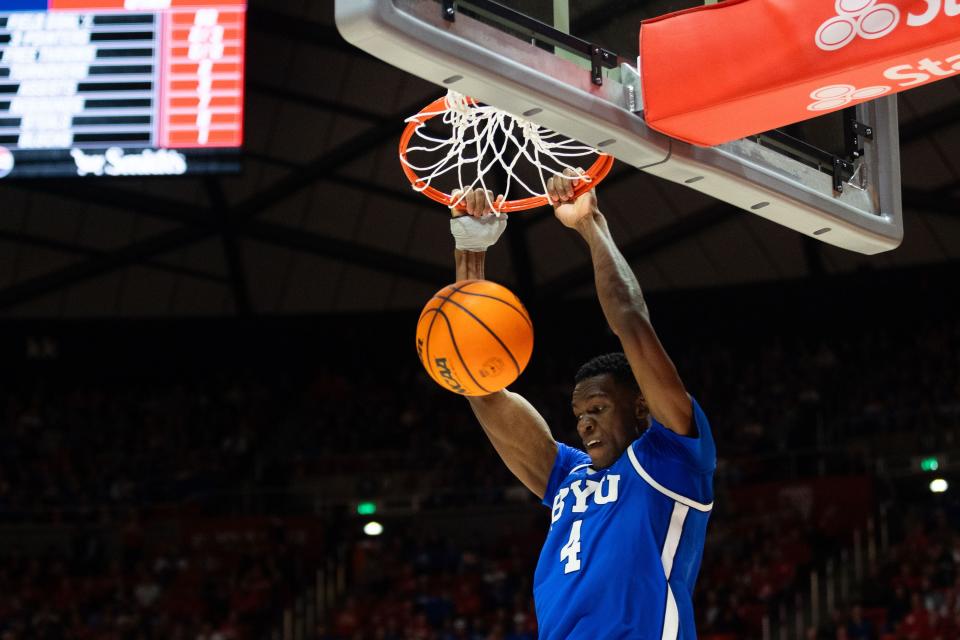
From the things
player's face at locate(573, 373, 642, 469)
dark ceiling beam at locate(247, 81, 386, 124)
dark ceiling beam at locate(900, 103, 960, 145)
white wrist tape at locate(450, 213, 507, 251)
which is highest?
dark ceiling beam at locate(247, 81, 386, 124)

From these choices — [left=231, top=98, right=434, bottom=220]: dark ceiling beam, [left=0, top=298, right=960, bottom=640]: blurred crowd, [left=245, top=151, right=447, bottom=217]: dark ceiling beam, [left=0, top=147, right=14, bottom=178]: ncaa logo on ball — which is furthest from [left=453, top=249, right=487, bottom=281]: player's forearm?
[left=245, top=151, right=447, bottom=217]: dark ceiling beam

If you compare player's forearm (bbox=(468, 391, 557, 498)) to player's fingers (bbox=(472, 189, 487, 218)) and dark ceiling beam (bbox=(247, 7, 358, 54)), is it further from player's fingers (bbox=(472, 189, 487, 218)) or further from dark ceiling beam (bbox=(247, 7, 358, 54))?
dark ceiling beam (bbox=(247, 7, 358, 54))

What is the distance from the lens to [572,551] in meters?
3.79

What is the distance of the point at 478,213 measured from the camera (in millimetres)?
4699

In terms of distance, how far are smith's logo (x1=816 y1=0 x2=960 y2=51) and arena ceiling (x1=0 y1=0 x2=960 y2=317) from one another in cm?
1261

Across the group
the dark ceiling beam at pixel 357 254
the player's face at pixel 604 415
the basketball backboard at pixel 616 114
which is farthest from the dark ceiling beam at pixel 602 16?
the dark ceiling beam at pixel 357 254

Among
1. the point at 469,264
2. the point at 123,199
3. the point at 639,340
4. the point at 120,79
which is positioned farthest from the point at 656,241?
the point at 639,340

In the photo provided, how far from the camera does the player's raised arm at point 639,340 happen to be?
11.7 feet

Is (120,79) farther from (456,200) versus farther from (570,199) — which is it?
(570,199)

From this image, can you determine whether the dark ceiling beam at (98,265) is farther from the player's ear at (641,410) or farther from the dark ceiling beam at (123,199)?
the player's ear at (641,410)

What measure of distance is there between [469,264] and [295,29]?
1199 centimetres

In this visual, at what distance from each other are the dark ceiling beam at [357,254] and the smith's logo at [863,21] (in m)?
16.4

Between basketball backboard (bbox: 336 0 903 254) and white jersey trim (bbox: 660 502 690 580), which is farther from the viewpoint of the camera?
white jersey trim (bbox: 660 502 690 580)

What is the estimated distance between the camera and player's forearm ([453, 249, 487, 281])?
4762mm
